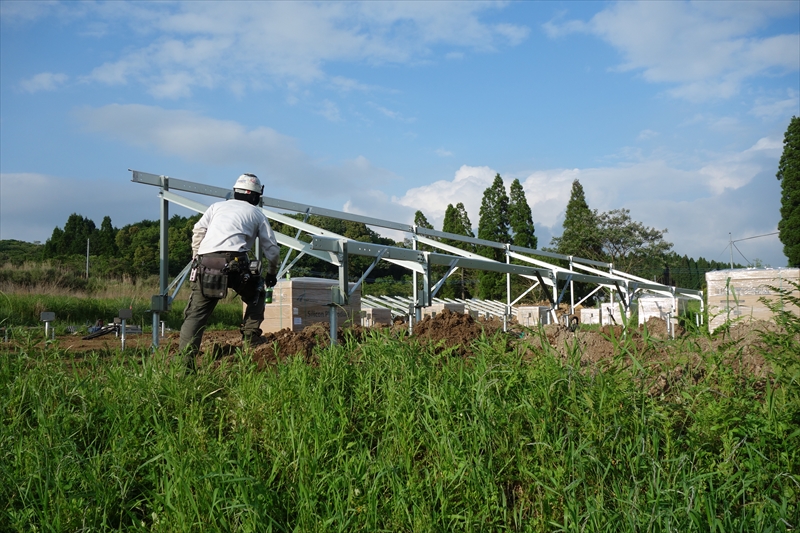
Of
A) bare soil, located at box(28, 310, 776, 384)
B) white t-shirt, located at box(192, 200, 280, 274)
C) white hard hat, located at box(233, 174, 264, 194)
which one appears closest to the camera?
bare soil, located at box(28, 310, 776, 384)

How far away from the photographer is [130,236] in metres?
40.4

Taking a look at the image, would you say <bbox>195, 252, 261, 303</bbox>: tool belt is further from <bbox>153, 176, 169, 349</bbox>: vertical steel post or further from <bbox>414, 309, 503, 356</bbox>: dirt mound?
<bbox>153, 176, 169, 349</bbox>: vertical steel post

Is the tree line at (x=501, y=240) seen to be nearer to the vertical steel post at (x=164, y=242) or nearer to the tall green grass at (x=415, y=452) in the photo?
the vertical steel post at (x=164, y=242)

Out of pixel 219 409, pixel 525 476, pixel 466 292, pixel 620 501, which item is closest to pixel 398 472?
pixel 525 476

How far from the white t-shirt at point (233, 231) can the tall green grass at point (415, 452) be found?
1.86 meters

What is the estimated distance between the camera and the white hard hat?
6.02 metres

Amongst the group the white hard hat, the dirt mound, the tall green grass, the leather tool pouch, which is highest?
the white hard hat

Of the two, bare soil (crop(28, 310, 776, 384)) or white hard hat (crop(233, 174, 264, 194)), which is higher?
white hard hat (crop(233, 174, 264, 194))

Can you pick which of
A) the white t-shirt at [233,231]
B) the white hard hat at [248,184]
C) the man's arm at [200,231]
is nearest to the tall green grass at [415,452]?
the white t-shirt at [233,231]

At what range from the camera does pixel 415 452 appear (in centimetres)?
312

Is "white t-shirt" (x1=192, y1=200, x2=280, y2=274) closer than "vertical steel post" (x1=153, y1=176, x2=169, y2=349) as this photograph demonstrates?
Yes

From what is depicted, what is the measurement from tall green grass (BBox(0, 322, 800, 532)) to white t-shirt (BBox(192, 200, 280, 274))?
186 cm

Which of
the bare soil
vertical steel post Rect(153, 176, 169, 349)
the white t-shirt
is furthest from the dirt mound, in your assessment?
vertical steel post Rect(153, 176, 169, 349)

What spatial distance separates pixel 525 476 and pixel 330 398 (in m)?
1.27
